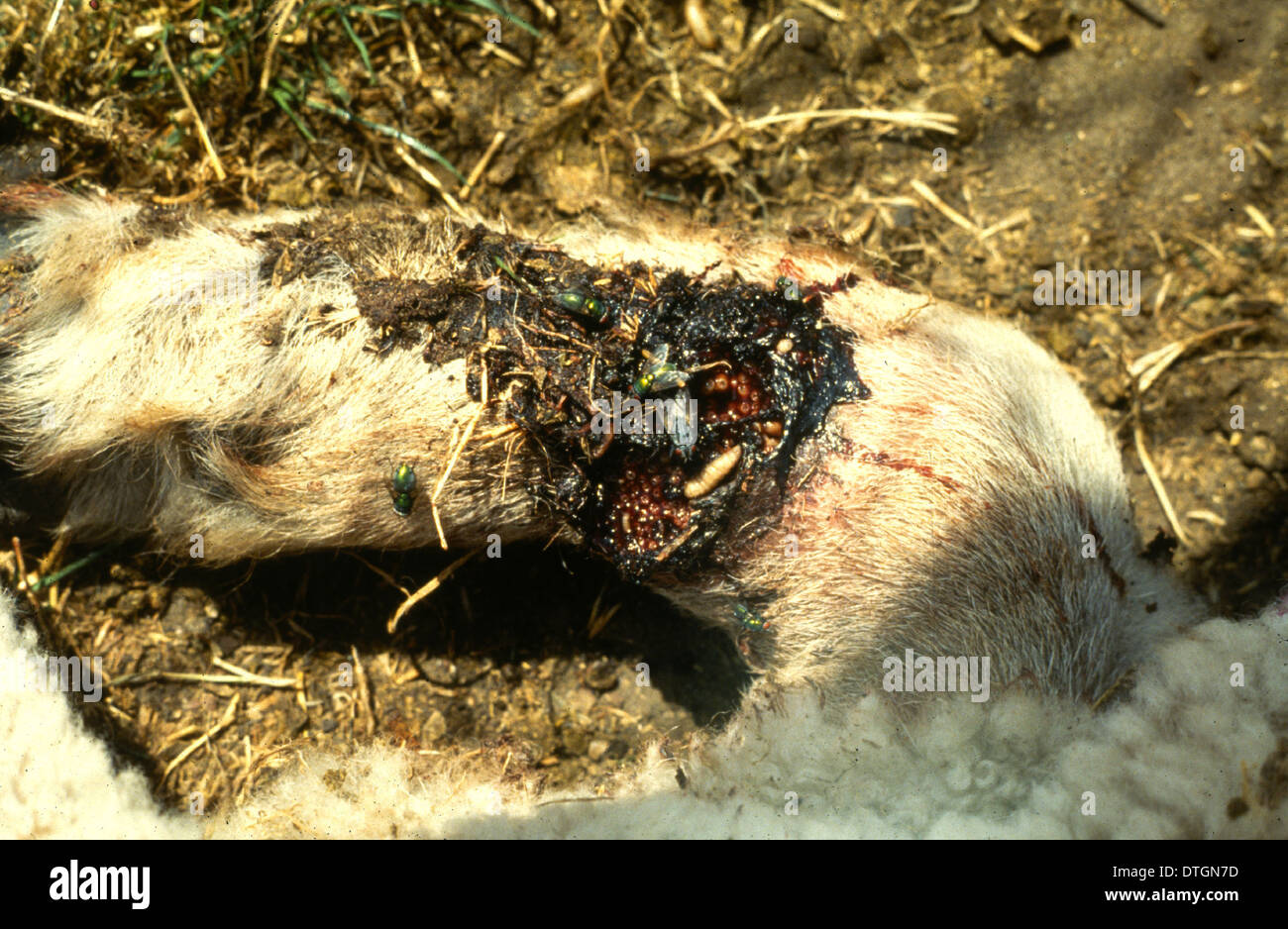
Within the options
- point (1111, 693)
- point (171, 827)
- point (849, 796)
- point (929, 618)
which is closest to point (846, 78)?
point (929, 618)

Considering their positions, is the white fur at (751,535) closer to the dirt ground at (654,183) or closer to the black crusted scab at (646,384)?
the black crusted scab at (646,384)

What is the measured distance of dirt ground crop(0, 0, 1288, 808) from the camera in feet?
11.3

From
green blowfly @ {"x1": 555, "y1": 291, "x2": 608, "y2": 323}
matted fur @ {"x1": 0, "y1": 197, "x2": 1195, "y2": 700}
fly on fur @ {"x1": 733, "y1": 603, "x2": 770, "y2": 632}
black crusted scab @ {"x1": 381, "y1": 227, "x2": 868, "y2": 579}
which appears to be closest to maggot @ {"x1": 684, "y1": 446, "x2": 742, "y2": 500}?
black crusted scab @ {"x1": 381, "y1": 227, "x2": 868, "y2": 579}

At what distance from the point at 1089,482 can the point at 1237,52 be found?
2.08m

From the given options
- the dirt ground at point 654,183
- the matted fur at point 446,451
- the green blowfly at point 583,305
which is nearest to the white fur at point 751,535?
the matted fur at point 446,451

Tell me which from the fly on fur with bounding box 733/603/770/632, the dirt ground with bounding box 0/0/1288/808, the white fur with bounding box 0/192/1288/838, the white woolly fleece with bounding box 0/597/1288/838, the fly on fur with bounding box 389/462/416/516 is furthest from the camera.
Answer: the dirt ground with bounding box 0/0/1288/808

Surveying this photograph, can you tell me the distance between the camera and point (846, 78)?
149 inches

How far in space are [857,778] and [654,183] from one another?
2.39 metres

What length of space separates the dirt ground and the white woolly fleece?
51cm

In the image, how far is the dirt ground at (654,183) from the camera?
3430 mm

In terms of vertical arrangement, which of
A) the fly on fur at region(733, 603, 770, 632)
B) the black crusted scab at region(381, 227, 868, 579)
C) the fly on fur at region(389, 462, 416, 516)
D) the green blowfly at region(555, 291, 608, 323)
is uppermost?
the green blowfly at region(555, 291, 608, 323)

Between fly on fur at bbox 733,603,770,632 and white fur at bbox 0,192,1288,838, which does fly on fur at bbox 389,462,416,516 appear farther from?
fly on fur at bbox 733,603,770,632

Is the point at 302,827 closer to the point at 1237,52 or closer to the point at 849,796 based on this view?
the point at 849,796

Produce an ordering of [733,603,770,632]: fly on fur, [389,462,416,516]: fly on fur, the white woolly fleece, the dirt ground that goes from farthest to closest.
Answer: the dirt ground → [733,603,770,632]: fly on fur → [389,462,416,516]: fly on fur → the white woolly fleece
